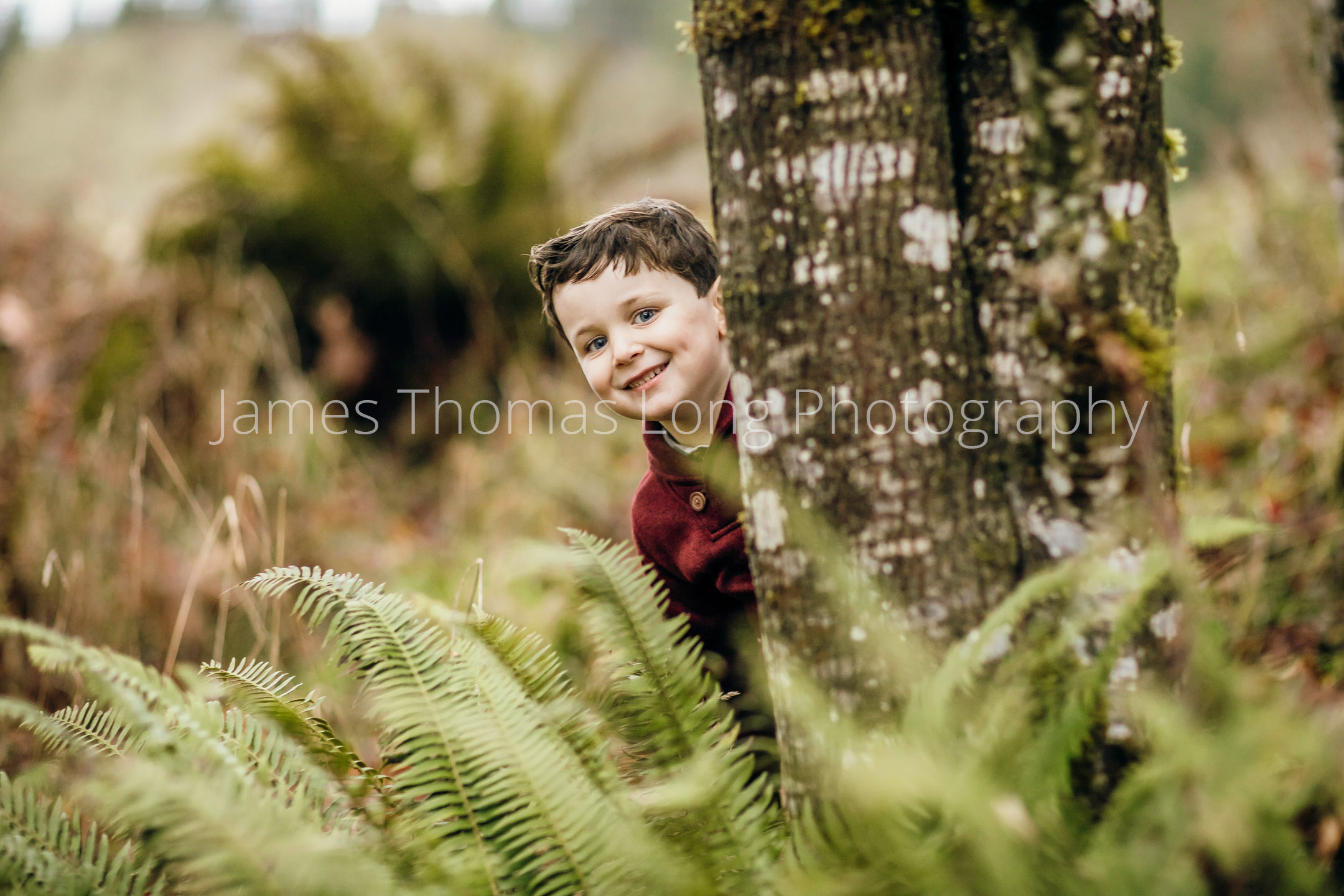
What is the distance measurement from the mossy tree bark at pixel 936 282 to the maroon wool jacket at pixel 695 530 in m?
0.57

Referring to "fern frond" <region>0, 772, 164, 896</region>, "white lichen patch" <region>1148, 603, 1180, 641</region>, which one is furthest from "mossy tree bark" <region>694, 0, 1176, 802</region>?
"fern frond" <region>0, 772, 164, 896</region>

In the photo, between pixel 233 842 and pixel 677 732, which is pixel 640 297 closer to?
pixel 677 732

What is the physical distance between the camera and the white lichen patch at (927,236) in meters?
1.12

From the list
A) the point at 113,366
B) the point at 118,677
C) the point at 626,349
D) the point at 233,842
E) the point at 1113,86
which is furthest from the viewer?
the point at 113,366

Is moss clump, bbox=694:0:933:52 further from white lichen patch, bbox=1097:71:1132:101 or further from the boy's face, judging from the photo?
the boy's face

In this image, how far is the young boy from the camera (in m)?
1.75

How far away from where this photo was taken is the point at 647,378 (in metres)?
1.77

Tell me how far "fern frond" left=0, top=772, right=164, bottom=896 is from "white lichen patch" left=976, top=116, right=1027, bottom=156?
1.43 m

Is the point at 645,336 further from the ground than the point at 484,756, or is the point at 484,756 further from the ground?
the point at 645,336

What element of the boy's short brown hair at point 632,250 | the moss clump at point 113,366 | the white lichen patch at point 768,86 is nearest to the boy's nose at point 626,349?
the boy's short brown hair at point 632,250

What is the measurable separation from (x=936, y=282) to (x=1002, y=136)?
20cm

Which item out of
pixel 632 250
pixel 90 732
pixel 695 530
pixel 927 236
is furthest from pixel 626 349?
pixel 90 732

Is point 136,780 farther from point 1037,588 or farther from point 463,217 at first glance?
point 463,217

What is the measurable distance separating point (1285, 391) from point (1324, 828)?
8.63ft
